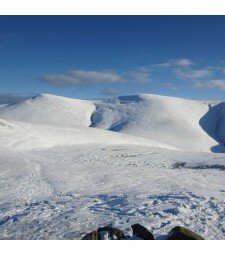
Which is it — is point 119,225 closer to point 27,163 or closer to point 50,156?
point 27,163

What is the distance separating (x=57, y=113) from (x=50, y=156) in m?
117

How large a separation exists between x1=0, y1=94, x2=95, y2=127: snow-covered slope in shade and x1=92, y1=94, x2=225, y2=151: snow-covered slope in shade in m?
6.33

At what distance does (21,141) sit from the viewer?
56.8 meters

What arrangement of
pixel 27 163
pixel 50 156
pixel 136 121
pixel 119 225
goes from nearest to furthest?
1. pixel 119 225
2. pixel 27 163
3. pixel 50 156
4. pixel 136 121

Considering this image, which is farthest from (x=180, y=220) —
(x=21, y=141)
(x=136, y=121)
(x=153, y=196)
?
(x=136, y=121)

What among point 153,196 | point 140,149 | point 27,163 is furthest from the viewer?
point 140,149

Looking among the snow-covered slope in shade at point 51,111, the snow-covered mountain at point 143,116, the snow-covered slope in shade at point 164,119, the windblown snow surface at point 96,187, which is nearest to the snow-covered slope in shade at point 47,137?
the windblown snow surface at point 96,187

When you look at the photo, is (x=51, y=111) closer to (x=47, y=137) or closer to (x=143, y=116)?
(x=143, y=116)

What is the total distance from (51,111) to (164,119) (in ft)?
172

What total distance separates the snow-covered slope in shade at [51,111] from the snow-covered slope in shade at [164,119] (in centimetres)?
633

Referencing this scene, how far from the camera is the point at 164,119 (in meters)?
150

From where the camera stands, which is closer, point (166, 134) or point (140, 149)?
point (140, 149)

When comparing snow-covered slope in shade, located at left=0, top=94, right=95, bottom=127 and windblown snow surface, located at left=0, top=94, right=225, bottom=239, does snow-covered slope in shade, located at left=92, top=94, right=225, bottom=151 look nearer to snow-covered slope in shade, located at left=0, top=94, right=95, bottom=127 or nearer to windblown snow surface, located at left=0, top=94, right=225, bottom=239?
snow-covered slope in shade, located at left=0, top=94, right=95, bottom=127

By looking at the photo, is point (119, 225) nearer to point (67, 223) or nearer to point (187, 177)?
point (67, 223)
